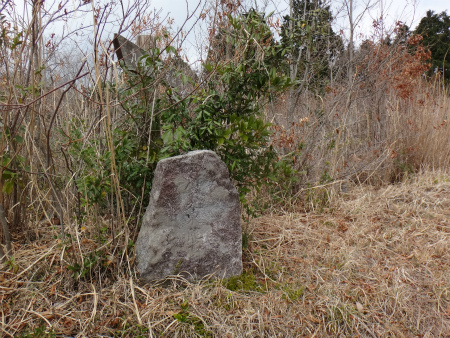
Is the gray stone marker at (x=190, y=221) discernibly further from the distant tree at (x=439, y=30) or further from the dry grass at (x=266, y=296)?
the distant tree at (x=439, y=30)

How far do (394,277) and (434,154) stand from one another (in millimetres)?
2740

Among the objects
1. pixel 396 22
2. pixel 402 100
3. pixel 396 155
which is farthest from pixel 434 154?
pixel 396 22

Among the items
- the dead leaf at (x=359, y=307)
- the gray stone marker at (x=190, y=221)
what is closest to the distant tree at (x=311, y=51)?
the gray stone marker at (x=190, y=221)

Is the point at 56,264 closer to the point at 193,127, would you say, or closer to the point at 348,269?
the point at 193,127

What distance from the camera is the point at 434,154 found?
4.47 m

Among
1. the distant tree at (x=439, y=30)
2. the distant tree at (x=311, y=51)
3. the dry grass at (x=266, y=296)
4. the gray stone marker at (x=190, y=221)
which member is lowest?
the dry grass at (x=266, y=296)

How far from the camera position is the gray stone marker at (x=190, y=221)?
212 centimetres

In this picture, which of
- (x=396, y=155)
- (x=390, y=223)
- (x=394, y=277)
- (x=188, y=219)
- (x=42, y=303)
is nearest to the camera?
(x=42, y=303)

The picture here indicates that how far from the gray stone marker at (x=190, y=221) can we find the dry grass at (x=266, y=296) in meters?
0.11

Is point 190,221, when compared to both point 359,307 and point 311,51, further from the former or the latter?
point 311,51

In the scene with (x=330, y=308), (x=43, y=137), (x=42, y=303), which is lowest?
(x=330, y=308)

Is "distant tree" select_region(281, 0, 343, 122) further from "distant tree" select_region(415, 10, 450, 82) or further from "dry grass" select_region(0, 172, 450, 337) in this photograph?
"distant tree" select_region(415, 10, 450, 82)

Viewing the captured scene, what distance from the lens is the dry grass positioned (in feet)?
6.12

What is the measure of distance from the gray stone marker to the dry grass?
0.11 m
